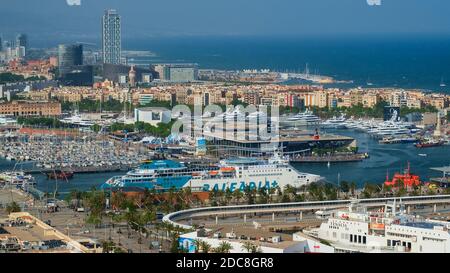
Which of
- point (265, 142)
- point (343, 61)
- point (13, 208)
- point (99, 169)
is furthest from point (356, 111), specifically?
point (343, 61)

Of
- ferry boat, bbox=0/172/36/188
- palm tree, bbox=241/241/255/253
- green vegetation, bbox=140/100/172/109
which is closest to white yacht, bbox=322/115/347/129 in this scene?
green vegetation, bbox=140/100/172/109

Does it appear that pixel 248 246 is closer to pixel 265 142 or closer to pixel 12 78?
pixel 265 142

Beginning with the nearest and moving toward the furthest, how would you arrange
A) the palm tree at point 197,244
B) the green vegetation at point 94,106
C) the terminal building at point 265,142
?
the palm tree at point 197,244, the terminal building at point 265,142, the green vegetation at point 94,106

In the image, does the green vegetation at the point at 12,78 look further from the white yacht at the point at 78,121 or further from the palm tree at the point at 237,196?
the palm tree at the point at 237,196

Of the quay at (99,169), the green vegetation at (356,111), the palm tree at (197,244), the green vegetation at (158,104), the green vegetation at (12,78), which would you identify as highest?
the green vegetation at (12,78)

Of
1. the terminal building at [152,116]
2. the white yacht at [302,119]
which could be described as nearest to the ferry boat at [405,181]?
the white yacht at [302,119]

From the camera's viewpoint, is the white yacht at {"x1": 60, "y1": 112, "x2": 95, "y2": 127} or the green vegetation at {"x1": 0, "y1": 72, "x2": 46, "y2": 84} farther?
the green vegetation at {"x1": 0, "y1": 72, "x2": 46, "y2": 84}

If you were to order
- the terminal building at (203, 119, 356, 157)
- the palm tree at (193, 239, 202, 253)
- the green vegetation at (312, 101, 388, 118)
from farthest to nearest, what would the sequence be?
the green vegetation at (312, 101, 388, 118) → the terminal building at (203, 119, 356, 157) → the palm tree at (193, 239, 202, 253)

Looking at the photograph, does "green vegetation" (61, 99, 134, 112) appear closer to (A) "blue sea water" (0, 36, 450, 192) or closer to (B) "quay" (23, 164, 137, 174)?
(A) "blue sea water" (0, 36, 450, 192)
